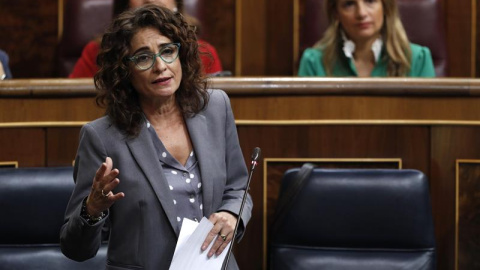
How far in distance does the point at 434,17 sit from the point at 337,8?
24 cm

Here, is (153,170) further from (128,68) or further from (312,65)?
(312,65)

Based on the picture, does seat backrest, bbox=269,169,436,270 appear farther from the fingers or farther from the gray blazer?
the fingers

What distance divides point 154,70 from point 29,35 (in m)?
1.14

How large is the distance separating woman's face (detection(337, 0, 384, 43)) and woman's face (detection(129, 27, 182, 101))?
2.44 feet

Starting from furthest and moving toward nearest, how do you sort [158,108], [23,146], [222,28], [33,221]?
[222,28]
[23,146]
[33,221]
[158,108]

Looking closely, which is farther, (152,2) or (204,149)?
(152,2)

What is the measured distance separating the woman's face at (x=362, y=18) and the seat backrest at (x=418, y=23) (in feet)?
0.45

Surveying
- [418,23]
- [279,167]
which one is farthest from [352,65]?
[279,167]

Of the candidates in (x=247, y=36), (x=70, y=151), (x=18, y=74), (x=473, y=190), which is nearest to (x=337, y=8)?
(x=247, y=36)

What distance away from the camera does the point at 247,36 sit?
6.45 feet

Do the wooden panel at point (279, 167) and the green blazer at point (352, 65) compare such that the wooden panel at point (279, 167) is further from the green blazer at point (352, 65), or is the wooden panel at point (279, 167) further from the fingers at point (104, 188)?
the fingers at point (104, 188)

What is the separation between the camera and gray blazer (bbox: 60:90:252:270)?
91 centimetres

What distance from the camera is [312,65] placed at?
5.45 ft

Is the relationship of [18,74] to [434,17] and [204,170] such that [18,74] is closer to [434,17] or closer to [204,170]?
[434,17]
